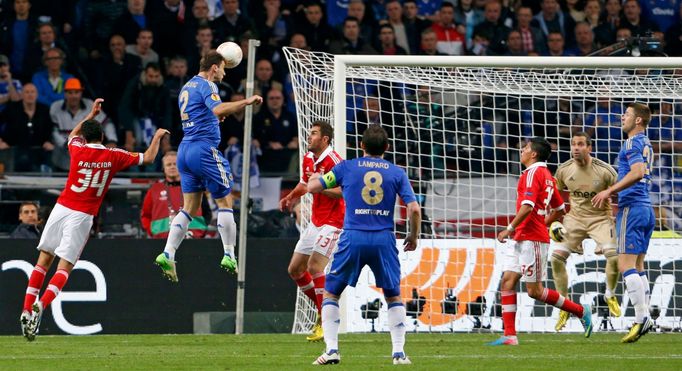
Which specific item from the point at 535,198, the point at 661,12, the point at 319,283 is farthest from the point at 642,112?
the point at 661,12

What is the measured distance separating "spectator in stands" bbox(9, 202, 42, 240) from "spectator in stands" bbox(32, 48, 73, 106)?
10.2ft

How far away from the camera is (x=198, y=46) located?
70.4ft

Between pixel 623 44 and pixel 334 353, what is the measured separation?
8.79m

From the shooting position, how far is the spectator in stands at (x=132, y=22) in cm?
2147

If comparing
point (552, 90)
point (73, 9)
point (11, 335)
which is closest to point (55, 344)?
point (11, 335)

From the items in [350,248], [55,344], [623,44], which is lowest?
[55,344]

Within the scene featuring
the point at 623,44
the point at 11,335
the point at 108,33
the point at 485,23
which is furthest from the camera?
the point at 485,23

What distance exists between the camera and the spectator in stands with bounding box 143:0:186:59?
21.6m

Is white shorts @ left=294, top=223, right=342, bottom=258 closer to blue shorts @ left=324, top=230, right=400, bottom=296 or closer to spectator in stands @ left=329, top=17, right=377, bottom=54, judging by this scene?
blue shorts @ left=324, top=230, right=400, bottom=296

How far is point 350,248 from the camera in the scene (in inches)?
425

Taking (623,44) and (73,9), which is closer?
(623,44)

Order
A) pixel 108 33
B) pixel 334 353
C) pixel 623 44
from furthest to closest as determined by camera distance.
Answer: pixel 108 33 < pixel 623 44 < pixel 334 353

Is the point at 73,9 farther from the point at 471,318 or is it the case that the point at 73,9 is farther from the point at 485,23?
the point at 471,318

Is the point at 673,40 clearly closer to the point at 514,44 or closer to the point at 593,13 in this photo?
the point at 593,13
